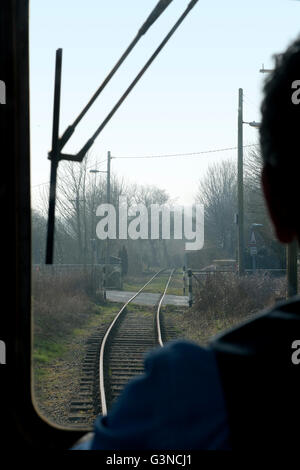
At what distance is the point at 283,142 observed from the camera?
0.81m

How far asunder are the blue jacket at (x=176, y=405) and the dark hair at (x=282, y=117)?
1.03 ft

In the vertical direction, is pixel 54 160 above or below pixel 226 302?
above

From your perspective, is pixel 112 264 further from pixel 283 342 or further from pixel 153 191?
pixel 283 342

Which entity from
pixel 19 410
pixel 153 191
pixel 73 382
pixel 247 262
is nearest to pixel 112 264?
pixel 153 191

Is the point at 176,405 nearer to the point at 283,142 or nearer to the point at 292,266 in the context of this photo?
the point at 283,142

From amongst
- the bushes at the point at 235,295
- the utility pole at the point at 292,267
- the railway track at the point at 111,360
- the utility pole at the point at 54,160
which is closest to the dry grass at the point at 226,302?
the bushes at the point at 235,295

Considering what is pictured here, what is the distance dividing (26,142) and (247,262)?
11162 mm

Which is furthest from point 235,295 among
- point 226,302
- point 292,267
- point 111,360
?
point 292,267

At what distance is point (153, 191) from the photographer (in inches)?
564

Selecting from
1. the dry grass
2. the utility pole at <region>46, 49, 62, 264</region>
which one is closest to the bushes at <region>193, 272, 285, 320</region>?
the dry grass

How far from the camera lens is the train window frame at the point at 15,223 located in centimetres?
176

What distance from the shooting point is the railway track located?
550cm

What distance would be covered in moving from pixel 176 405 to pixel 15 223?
1183mm

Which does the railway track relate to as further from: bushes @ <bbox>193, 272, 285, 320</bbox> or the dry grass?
bushes @ <bbox>193, 272, 285, 320</bbox>
